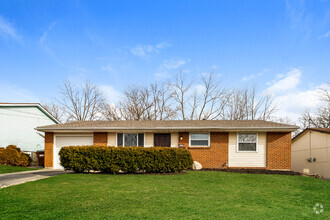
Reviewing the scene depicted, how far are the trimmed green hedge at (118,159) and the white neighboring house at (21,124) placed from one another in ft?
27.6

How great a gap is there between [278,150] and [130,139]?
922 cm

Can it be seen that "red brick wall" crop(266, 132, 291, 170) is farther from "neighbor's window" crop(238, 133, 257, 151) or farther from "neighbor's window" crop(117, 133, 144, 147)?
"neighbor's window" crop(117, 133, 144, 147)

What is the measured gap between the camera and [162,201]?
19.4 feet

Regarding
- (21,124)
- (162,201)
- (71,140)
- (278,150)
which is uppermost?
(21,124)

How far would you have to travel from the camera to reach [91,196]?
20.9 feet

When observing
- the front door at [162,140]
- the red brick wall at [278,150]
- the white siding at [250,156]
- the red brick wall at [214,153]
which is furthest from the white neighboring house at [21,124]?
the red brick wall at [278,150]

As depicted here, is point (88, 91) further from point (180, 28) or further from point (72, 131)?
point (180, 28)

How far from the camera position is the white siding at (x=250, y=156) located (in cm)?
1477

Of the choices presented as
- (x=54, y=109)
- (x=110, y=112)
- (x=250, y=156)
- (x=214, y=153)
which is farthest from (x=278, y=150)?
(x=54, y=109)

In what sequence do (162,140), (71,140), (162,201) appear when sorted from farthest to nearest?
(71,140) < (162,140) < (162,201)

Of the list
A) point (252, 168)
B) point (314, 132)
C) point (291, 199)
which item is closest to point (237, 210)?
point (291, 199)

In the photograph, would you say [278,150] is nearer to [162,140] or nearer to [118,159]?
[162,140]

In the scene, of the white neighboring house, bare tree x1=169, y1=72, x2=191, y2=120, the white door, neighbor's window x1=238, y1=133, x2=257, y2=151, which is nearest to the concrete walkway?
the white door

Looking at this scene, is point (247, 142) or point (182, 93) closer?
point (247, 142)
